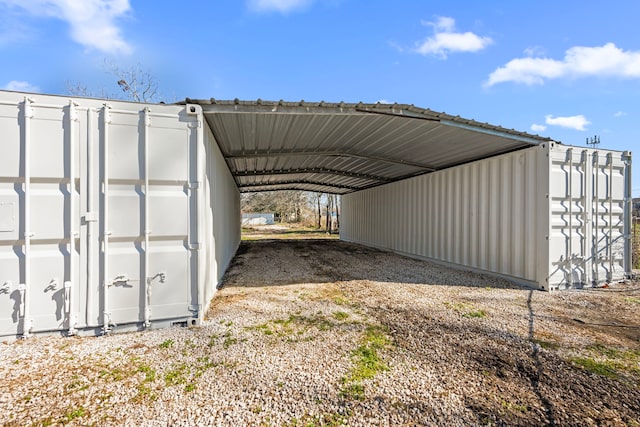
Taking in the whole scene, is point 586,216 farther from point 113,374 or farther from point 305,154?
point 113,374

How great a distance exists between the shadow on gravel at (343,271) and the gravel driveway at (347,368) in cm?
158

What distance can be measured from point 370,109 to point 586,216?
17.1 feet

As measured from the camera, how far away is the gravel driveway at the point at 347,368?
83.7 inches

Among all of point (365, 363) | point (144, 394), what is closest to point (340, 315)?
point (365, 363)

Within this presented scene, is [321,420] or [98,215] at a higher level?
[98,215]

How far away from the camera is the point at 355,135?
641cm

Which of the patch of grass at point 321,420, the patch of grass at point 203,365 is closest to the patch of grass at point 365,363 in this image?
the patch of grass at point 321,420

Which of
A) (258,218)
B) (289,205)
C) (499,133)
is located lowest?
(258,218)

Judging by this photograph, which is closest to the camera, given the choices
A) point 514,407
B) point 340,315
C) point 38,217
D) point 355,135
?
point 514,407

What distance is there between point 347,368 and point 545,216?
17.4 ft

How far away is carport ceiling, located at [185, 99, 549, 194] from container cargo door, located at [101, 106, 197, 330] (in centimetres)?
79

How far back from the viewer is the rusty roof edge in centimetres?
419

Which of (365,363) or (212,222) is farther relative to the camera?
(212,222)

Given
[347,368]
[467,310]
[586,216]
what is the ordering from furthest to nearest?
[586,216]
[467,310]
[347,368]
